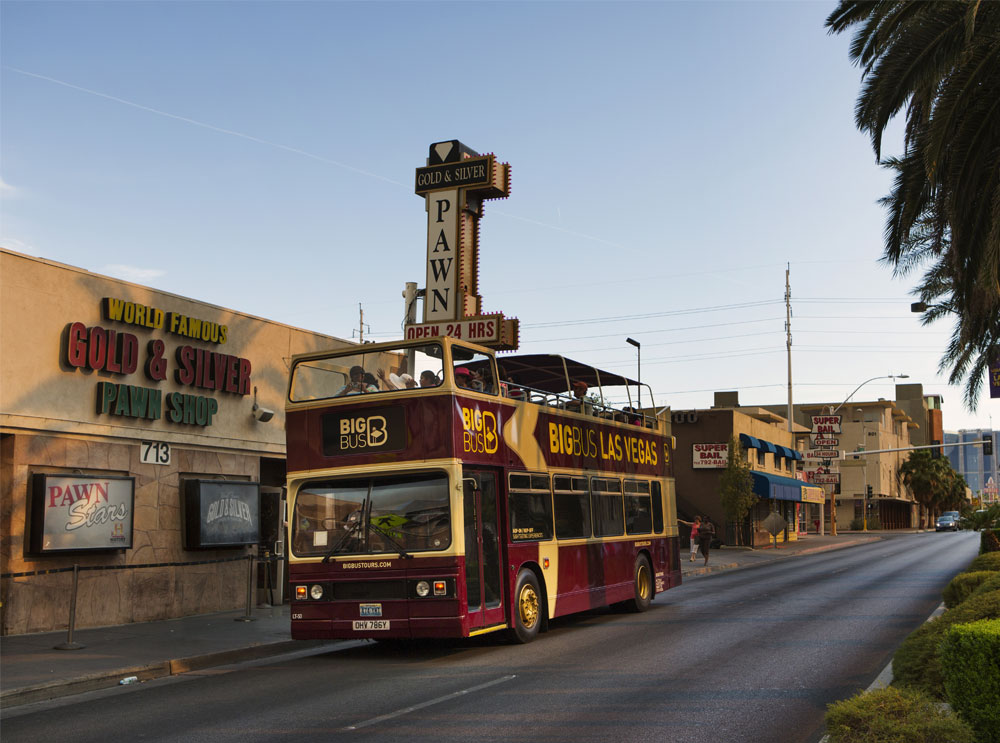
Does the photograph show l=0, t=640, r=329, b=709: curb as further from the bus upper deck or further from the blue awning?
the blue awning

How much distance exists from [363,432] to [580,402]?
195 inches

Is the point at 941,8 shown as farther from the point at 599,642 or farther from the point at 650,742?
the point at 650,742

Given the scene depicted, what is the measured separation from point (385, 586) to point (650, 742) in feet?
17.7

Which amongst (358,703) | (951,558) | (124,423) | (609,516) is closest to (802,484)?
(951,558)

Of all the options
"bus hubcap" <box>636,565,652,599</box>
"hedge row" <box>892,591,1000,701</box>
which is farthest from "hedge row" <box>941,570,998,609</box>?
"bus hubcap" <box>636,565,652,599</box>

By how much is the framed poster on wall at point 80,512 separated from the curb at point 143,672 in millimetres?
3880

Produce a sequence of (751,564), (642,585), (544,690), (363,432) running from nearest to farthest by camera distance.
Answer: (544,690), (363,432), (642,585), (751,564)

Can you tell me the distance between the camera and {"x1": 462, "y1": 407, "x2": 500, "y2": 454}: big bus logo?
41.6ft

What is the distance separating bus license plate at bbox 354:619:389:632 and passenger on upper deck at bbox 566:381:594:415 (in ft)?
17.7

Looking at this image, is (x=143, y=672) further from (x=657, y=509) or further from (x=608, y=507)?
(x=657, y=509)

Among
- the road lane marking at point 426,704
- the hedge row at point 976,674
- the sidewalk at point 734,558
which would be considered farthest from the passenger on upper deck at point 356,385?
the sidewalk at point 734,558

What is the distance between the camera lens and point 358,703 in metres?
9.50

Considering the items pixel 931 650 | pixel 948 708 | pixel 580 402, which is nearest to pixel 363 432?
pixel 580 402

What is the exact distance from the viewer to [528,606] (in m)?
14.0
